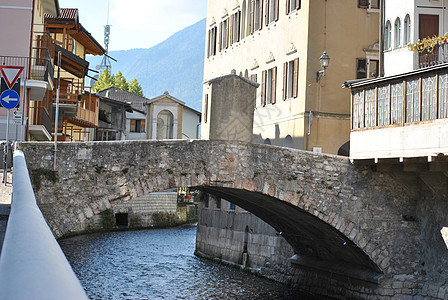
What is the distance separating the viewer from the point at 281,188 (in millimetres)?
17250

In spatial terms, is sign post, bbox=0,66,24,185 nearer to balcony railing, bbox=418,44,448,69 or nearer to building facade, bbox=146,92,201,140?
balcony railing, bbox=418,44,448,69

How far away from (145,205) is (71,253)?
1989 cm

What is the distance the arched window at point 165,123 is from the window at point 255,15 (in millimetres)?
28363

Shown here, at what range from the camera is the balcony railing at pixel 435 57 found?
59.8ft

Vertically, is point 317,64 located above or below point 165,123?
below

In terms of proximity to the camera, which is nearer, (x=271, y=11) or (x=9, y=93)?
(x=9, y=93)

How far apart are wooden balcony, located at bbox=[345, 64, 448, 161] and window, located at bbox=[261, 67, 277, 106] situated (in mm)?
10856

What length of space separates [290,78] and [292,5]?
9.72 feet

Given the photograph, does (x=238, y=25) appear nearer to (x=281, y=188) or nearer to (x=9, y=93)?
(x=281, y=188)

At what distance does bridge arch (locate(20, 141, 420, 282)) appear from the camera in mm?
15703

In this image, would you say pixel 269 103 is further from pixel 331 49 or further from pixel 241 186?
pixel 241 186

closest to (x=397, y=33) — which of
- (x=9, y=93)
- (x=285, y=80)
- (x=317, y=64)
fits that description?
(x=317, y=64)

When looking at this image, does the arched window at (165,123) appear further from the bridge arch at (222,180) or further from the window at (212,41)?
the bridge arch at (222,180)

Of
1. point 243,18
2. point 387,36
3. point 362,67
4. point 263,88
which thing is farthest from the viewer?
point 243,18
